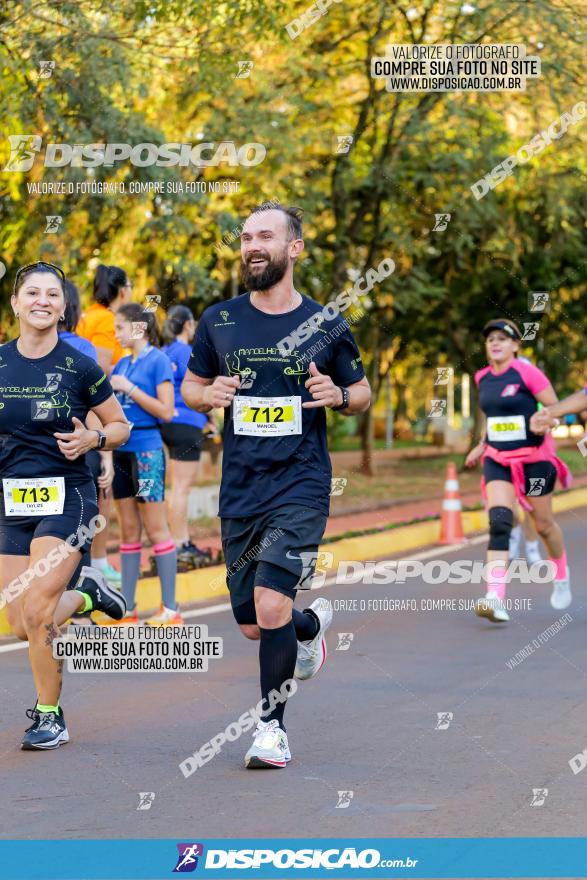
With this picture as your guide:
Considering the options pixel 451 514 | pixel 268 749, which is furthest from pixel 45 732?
pixel 451 514

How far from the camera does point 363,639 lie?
9.94 m

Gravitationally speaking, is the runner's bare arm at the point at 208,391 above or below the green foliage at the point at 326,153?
below

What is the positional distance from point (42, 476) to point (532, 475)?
4716 mm

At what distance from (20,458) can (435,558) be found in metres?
8.50

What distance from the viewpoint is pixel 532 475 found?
10609mm

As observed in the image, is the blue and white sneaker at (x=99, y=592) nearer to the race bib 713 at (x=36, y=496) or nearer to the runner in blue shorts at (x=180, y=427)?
the race bib 713 at (x=36, y=496)

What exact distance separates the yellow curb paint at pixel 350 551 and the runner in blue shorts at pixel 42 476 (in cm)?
213

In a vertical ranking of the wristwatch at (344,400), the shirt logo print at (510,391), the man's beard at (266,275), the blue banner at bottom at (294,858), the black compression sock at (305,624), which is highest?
the man's beard at (266,275)

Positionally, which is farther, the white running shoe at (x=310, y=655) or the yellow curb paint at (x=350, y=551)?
the yellow curb paint at (x=350, y=551)

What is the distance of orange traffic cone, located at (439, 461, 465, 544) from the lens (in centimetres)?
1570

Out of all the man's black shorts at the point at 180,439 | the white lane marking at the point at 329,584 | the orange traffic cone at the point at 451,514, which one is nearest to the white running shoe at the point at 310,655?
the white lane marking at the point at 329,584

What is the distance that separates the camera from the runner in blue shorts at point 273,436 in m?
6.29

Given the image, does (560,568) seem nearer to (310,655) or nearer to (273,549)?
(310,655)

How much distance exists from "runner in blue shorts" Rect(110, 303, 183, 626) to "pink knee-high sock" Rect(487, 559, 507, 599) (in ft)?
6.80
